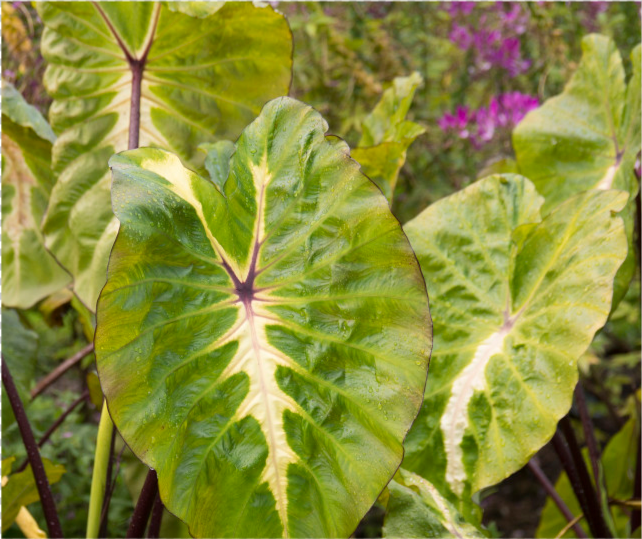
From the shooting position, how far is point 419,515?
68 cm

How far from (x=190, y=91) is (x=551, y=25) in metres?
1.13

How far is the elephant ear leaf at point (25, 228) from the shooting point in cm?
119

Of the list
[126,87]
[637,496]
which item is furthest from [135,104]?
[637,496]

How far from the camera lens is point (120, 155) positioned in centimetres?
60

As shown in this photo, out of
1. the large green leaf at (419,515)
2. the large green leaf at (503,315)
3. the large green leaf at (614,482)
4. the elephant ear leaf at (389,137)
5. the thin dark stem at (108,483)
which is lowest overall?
the large green leaf at (614,482)

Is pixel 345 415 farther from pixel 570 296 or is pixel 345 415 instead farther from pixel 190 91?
pixel 190 91

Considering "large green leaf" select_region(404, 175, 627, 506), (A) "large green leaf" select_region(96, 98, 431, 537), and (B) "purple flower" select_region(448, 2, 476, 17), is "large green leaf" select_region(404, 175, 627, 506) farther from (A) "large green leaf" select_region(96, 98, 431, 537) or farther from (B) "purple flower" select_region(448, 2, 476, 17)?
(B) "purple flower" select_region(448, 2, 476, 17)

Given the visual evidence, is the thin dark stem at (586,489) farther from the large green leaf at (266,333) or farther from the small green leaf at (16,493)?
the small green leaf at (16,493)

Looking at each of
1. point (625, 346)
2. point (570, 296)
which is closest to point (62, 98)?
point (570, 296)

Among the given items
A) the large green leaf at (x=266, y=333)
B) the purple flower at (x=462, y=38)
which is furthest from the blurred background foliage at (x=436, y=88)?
the large green leaf at (x=266, y=333)

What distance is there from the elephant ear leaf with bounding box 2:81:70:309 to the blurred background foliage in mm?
215

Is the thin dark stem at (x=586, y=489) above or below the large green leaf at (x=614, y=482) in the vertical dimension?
above

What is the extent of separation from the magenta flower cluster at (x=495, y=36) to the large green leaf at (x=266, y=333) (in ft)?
5.17

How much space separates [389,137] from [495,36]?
44.3 inches
